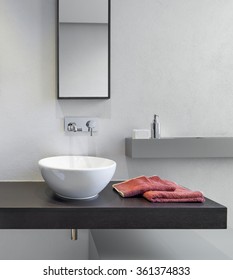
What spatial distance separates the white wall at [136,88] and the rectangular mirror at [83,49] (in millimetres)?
A: 60

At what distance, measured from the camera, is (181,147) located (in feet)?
6.27

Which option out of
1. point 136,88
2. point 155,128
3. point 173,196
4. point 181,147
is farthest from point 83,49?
point 173,196

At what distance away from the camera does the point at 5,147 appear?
1955mm

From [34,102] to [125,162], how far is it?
72 centimetres

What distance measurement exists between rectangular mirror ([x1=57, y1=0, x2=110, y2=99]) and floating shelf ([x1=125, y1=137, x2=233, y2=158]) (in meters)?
0.40

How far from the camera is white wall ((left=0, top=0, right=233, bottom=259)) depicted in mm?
1946

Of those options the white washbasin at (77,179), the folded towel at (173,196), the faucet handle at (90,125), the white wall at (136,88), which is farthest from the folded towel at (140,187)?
the faucet handle at (90,125)

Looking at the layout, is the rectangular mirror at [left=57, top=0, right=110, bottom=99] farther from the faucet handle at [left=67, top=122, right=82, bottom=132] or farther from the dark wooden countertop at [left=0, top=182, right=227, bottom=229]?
the dark wooden countertop at [left=0, top=182, right=227, bottom=229]

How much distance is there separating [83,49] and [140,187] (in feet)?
3.19

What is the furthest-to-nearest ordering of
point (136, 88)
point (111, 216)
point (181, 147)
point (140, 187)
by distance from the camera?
point (136, 88) < point (181, 147) < point (140, 187) < point (111, 216)

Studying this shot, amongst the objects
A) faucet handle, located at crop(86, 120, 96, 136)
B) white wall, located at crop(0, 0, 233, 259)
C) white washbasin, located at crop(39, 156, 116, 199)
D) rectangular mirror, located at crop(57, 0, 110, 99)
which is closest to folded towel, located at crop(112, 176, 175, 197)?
white washbasin, located at crop(39, 156, 116, 199)

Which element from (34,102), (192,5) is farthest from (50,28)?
(192,5)

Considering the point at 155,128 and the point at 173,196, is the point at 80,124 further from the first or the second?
the point at 173,196

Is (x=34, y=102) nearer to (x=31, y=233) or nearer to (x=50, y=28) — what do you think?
(x=50, y=28)
